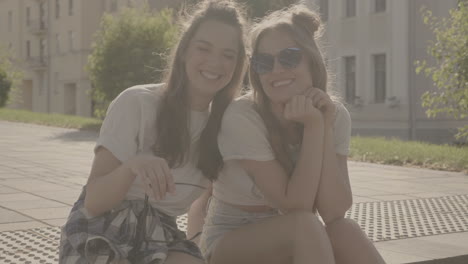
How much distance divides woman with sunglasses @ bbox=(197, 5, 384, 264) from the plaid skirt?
0.40m

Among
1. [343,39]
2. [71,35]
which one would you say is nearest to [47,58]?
[71,35]

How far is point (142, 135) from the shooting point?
3.30 metres

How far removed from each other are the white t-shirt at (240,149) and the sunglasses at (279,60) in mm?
173

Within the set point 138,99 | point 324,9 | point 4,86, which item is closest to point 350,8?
point 324,9

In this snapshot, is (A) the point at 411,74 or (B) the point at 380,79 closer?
(A) the point at 411,74

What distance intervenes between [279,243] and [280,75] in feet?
2.54

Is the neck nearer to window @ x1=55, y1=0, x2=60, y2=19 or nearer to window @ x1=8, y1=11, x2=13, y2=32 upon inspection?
window @ x1=55, y1=0, x2=60, y2=19

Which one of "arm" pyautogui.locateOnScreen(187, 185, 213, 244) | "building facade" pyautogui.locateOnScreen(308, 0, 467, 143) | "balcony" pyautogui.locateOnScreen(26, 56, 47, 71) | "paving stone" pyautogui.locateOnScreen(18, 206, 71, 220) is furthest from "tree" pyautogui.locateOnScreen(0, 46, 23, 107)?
"arm" pyautogui.locateOnScreen(187, 185, 213, 244)

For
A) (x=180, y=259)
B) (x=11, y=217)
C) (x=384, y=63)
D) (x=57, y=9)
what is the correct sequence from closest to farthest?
(x=180, y=259) < (x=11, y=217) < (x=384, y=63) < (x=57, y=9)

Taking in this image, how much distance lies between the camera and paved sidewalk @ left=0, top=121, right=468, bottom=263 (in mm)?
4766

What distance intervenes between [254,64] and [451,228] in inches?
107

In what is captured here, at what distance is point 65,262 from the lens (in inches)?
123

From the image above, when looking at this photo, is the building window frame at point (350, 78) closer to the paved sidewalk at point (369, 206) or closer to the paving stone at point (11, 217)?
the paved sidewalk at point (369, 206)

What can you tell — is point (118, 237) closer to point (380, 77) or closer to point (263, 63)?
point (263, 63)
